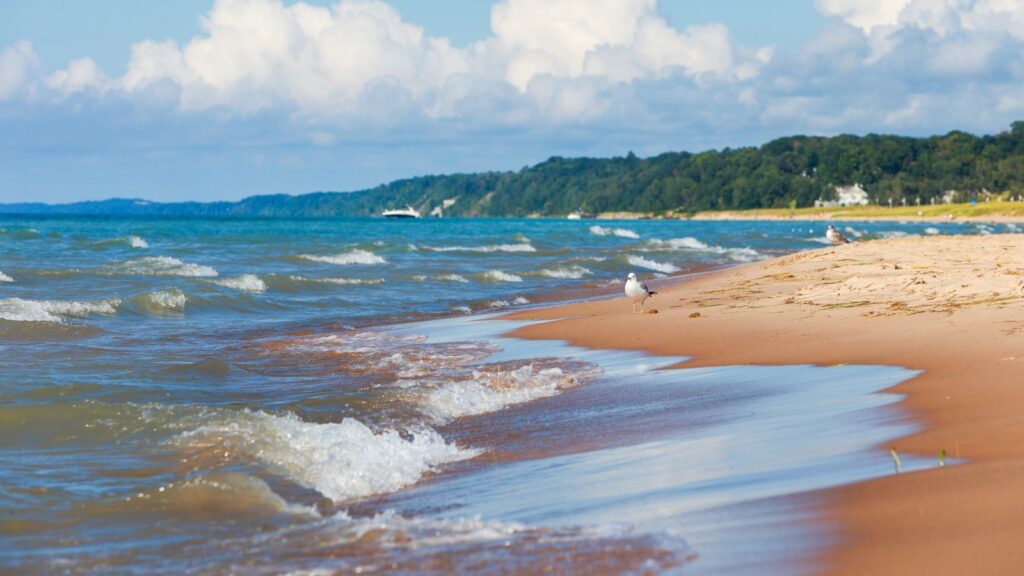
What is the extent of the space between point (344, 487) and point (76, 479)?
1.90 metres

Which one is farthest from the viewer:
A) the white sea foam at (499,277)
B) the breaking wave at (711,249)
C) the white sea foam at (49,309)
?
the breaking wave at (711,249)

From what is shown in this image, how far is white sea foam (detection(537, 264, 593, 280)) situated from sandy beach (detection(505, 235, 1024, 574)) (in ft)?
22.3

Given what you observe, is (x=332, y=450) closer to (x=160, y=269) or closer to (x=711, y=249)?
(x=160, y=269)

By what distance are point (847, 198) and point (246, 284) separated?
585 feet

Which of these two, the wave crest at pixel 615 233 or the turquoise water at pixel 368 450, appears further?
the wave crest at pixel 615 233

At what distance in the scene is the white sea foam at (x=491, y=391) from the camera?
33.9 ft

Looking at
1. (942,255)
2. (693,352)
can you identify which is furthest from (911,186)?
(693,352)

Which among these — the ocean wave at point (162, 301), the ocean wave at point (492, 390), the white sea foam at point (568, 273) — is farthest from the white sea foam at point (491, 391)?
the white sea foam at point (568, 273)

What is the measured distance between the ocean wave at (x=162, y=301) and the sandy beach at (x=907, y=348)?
651 centimetres

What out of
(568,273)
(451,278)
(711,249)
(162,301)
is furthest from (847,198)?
(162,301)

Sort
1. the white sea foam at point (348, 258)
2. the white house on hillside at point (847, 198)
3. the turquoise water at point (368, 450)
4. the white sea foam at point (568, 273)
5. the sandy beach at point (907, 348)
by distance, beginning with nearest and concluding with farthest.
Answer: the sandy beach at point (907, 348) → the turquoise water at point (368, 450) → the white sea foam at point (568, 273) → the white sea foam at point (348, 258) → the white house on hillside at point (847, 198)

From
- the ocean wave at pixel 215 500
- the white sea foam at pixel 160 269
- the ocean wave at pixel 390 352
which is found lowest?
the ocean wave at pixel 390 352

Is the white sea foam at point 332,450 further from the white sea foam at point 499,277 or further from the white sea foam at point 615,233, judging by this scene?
the white sea foam at point 615,233

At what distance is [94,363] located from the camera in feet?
43.4
